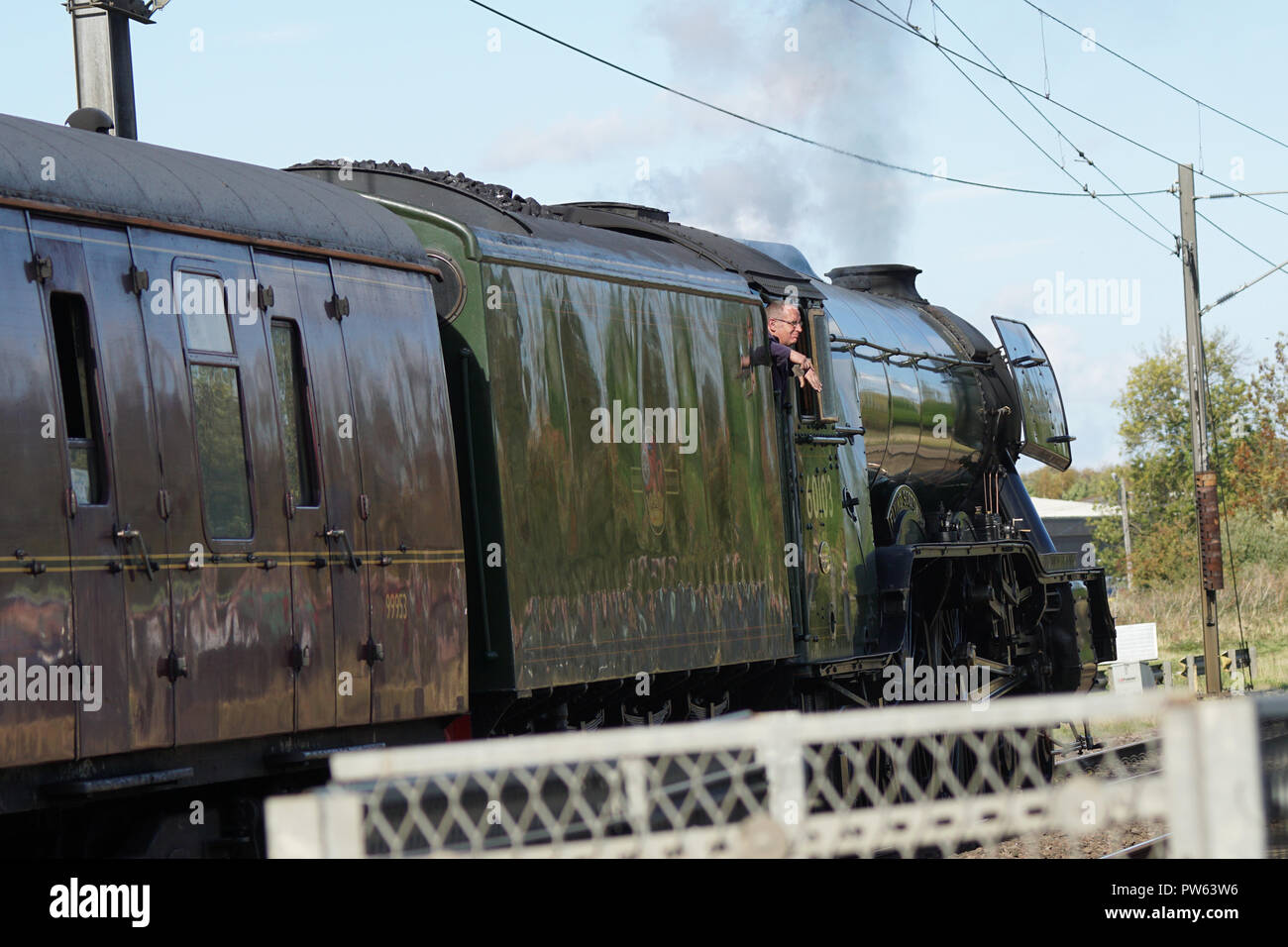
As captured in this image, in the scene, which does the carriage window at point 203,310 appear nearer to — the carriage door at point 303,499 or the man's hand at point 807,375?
the carriage door at point 303,499

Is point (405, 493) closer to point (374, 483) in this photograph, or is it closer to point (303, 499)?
point (374, 483)

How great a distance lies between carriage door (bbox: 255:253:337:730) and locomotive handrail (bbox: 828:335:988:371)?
5.28m

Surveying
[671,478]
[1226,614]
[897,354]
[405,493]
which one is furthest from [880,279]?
[1226,614]

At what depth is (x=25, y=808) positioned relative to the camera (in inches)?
219

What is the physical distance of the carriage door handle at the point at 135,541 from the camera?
19.3ft

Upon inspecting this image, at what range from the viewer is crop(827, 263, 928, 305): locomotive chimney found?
1533 cm

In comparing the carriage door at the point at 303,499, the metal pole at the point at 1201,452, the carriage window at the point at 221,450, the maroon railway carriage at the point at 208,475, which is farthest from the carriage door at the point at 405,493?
the metal pole at the point at 1201,452

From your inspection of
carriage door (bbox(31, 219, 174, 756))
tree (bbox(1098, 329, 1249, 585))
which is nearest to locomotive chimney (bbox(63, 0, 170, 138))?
carriage door (bbox(31, 219, 174, 756))

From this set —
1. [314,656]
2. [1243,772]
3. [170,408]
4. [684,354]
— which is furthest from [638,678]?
[1243,772]

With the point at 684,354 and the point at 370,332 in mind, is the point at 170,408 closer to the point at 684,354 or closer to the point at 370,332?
the point at 370,332

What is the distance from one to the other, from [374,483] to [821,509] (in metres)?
4.56

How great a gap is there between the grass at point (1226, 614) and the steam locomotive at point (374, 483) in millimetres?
22928

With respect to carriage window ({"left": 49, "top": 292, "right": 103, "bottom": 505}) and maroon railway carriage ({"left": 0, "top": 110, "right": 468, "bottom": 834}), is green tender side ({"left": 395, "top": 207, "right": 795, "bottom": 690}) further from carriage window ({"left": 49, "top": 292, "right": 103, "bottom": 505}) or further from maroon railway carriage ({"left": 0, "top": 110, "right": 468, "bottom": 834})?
carriage window ({"left": 49, "top": 292, "right": 103, "bottom": 505})
